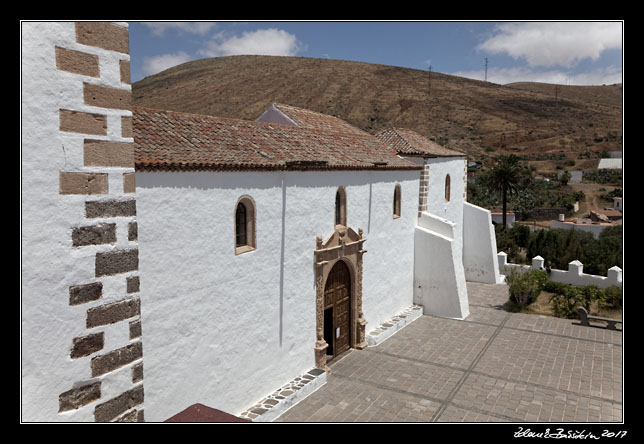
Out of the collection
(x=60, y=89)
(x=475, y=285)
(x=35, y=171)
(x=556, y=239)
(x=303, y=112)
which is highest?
(x=303, y=112)

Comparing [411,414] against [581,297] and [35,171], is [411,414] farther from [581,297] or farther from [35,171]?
[581,297]

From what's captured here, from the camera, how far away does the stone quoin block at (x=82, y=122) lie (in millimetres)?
4520

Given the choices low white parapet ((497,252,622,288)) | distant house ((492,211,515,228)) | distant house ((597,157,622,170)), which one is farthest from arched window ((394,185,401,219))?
distant house ((597,157,622,170))

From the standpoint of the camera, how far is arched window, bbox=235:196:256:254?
28.0 feet

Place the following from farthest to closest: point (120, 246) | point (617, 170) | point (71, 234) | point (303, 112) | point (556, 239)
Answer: point (617, 170)
point (556, 239)
point (303, 112)
point (120, 246)
point (71, 234)

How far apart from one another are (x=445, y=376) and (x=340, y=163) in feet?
18.7

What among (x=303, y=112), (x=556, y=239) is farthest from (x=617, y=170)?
(x=303, y=112)

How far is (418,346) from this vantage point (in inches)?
498

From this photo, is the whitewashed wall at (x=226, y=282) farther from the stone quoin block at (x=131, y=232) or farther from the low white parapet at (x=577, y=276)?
the low white parapet at (x=577, y=276)

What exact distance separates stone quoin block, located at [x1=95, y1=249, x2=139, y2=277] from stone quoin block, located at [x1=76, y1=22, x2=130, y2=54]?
87.5 inches

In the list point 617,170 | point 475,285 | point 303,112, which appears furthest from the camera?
point 617,170

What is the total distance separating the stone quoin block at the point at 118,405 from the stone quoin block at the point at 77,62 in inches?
141

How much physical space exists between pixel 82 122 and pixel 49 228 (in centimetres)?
112

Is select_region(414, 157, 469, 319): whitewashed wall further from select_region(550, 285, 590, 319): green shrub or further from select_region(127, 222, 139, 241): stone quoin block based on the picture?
select_region(127, 222, 139, 241): stone quoin block
